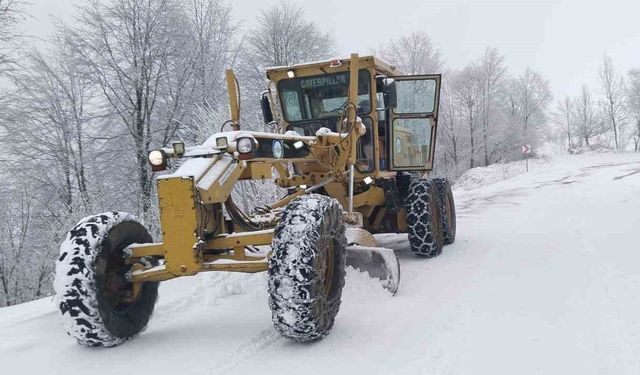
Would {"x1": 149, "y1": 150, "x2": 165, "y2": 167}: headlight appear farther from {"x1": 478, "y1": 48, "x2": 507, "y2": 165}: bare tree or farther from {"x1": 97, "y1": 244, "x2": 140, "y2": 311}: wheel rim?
{"x1": 478, "y1": 48, "x2": 507, "y2": 165}: bare tree

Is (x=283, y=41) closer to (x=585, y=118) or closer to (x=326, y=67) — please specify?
(x=326, y=67)

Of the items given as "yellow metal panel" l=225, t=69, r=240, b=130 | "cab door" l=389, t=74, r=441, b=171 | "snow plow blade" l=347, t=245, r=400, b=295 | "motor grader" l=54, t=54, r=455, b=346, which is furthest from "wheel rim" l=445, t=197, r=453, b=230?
"yellow metal panel" l=225, t=69, r=240, b=130

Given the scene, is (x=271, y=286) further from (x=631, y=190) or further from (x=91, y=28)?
(x=91, y=28)

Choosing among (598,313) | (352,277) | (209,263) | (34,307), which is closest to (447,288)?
(352,277)

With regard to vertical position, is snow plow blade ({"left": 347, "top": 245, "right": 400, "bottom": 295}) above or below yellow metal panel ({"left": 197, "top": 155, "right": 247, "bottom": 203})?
below

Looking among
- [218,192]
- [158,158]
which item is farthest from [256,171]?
[158,158]

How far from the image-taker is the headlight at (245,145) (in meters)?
4.04

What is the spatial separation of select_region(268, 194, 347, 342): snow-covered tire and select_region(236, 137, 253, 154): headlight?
529 mm

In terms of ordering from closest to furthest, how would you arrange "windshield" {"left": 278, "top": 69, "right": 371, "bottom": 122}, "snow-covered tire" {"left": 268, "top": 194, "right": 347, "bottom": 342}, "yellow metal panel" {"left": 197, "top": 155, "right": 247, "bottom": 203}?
"snow-covered tire" {"left": 268, "top": 194, "right": 347, "bottom": 342} < "yellow metal panel" {"left": 197, "top": 155, "right": 247, "bottom": 203} < "windshield" {"left": 278, "top": 69, "right": 371, "bottom": 122}

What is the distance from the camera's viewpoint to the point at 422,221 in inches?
267

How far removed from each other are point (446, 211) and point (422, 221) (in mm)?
1313

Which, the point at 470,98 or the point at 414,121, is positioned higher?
the point at 470,98

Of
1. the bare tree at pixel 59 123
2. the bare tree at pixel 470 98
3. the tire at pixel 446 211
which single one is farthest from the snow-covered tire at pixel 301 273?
the bare tree at pixel 470 98

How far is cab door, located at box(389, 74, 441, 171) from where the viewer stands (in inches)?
288
